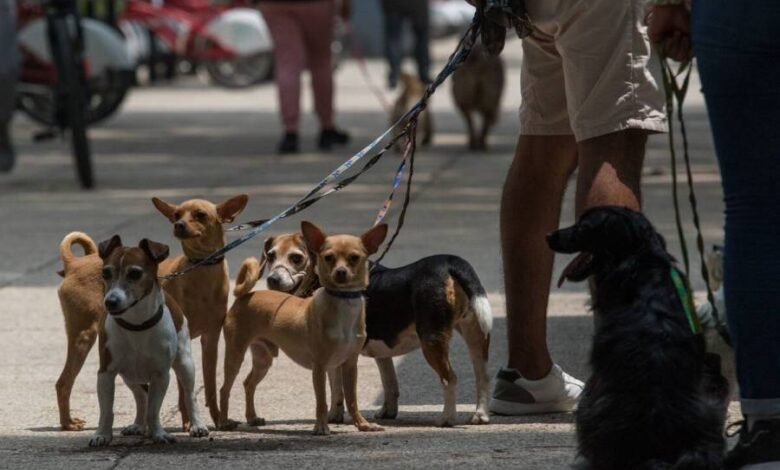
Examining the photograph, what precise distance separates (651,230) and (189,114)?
16.6 metres

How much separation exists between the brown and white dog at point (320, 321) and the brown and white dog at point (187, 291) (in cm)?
6

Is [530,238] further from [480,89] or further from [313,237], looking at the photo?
[480,89]

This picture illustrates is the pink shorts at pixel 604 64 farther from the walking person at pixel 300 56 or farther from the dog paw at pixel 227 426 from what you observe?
the walking person at pixel 300 56

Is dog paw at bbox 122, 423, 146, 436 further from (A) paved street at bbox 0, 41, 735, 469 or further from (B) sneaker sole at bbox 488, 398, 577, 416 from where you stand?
(B) sneaker sole at bbox 488, 398, 577, 416

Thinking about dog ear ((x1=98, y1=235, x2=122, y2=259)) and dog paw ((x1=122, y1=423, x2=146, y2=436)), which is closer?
dog ear ((x1=98, y1=235, x2=122, y2=259))

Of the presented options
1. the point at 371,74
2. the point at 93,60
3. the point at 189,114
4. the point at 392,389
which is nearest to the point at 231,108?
the point at 189,114

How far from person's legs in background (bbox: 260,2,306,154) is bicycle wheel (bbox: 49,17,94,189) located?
2567 millimetres

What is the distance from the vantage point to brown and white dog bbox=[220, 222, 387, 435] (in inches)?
203

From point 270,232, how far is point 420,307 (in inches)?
183

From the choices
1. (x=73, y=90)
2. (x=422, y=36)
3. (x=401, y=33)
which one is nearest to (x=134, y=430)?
(x=73, y=90)

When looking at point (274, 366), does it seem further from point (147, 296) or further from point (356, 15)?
point (356, 15)

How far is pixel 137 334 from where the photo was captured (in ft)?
16.5

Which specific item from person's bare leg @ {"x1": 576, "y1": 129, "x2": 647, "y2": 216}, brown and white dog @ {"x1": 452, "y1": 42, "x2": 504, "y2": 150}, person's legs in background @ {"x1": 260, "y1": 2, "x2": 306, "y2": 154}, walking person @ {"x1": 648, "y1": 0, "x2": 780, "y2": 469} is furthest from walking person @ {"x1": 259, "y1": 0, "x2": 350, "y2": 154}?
walking person @ {"x1": 648, "y1": 0, "x2": 780, "y2": 469}

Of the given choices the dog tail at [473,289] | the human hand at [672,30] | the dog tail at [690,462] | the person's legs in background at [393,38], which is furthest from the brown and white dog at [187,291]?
the person's legs in background at [393,38]
